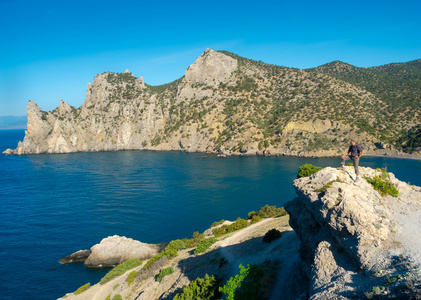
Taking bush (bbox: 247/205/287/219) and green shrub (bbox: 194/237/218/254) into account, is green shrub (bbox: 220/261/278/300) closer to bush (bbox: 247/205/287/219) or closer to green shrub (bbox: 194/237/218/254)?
green shrub (bbox: 194/237/218/254)

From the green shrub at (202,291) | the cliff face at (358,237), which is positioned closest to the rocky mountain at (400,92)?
the cliff face at (358,237)

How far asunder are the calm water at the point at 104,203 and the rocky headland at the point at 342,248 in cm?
2341

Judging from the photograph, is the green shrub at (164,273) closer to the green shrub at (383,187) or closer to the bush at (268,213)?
the green shrub at (383,187)

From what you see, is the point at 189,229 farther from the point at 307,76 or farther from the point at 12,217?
the point at 307,76

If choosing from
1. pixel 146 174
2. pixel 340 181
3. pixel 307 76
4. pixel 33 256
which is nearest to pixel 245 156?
pixel 146 174

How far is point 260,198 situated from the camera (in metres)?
66.2

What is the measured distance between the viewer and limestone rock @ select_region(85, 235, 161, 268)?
3938 centimetres

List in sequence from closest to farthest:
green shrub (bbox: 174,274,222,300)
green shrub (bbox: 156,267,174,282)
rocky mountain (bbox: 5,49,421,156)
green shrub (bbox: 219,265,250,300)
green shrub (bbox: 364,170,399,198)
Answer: green shrub (bbox: 364,170,399,198) → green shrub (bbox: 219,265,250,300) → green shrub (bbox: 174,274,222,300) → green shrub (bbox: 156,267,174,282) → rocky mountain (bbox: 5,49,421,156)

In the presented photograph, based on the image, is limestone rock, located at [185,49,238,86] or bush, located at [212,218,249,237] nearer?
bush, located at [212,218,249,237]

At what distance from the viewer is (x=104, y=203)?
211ft

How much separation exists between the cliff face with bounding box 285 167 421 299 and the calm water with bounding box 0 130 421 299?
3360 cm

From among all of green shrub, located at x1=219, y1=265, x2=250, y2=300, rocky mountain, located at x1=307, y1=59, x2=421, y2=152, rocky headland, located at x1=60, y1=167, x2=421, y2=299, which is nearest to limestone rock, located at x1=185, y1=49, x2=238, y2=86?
rocky mountain, located at x1=307, y1=59, x2=421, y2=152

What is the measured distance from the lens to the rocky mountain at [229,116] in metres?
128

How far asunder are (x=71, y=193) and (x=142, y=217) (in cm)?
2941
